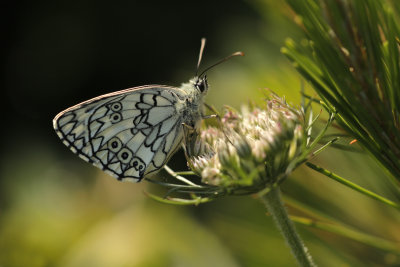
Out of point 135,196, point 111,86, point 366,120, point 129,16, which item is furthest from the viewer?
point 129,16

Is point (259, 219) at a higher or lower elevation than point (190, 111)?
lower

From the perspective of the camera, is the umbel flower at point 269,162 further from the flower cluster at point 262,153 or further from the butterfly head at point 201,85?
the butterfly head at point 201,85

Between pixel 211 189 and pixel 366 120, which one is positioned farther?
pixel 211 189

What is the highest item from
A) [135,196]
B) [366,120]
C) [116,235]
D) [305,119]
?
[366,120]

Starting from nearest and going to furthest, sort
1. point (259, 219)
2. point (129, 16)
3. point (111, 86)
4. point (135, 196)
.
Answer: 1. point (259, 219)
2. point (135, 196)
3. point (111, 86)
4. point (129, 16)

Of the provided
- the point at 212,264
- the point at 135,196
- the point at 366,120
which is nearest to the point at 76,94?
the point at 135,196

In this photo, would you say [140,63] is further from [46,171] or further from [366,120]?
[366,120]

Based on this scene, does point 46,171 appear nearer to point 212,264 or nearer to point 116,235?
point 116,235
